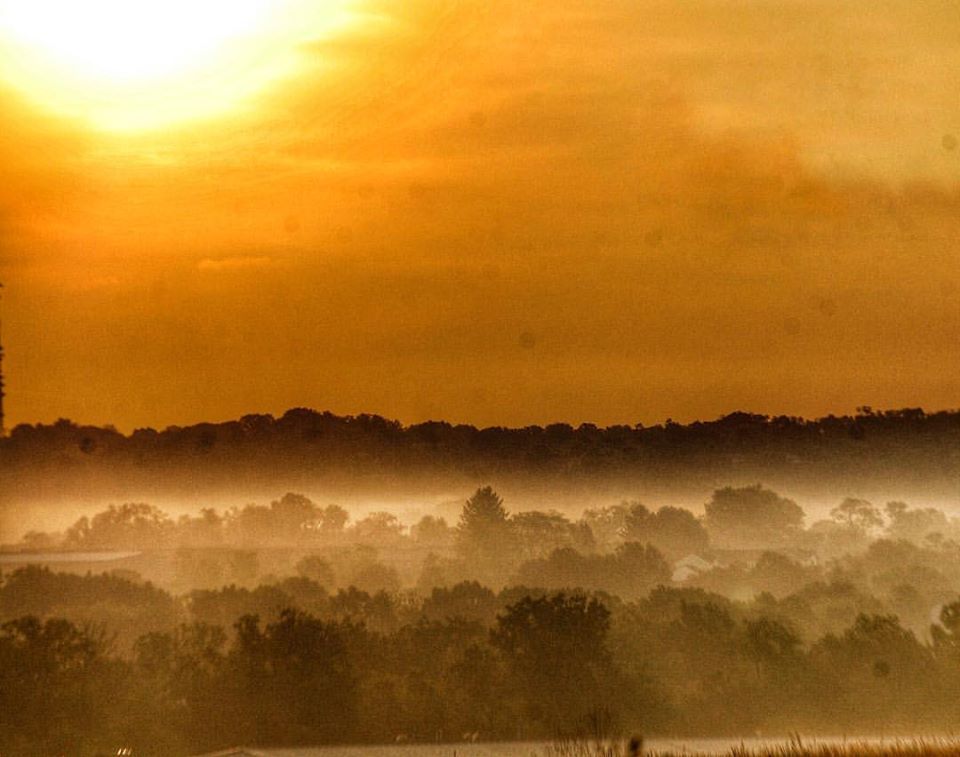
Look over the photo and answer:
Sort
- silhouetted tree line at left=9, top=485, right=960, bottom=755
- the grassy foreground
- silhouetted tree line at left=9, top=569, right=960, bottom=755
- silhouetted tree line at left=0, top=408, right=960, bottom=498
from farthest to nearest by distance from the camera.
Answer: silhouetted tree line at left=0, top=408, right=960, bottom=498
silhouetted tree line at left=9, top=485, right=960, bottom=755
silhouetted tree line at left=9, top=569, right=960, bottom=755
the grassy foreground

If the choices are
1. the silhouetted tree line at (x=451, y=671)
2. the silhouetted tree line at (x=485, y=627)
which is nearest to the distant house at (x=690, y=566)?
the silhouetted tree line at (x=485, y=627)

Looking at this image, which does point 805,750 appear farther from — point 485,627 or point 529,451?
point 529,451

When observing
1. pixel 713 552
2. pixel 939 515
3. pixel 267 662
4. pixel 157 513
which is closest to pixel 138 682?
pixel 267 662

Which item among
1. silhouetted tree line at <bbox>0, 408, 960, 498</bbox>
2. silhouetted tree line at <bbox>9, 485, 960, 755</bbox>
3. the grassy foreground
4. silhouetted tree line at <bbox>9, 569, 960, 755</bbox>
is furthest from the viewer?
silhouetted tree line at <bbox>0, 408, 960, 498</bbox>

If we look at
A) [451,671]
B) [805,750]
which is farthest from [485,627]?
[805,750]

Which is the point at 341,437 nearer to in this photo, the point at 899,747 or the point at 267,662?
the point at 267,662

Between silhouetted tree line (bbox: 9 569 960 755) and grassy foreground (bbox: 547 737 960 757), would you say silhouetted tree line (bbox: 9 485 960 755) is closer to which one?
silhouetted tree line (bbox: 9 569 960 755)

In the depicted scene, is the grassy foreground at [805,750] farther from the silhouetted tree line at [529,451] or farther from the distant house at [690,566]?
the silhouetted tree line at [529,451]

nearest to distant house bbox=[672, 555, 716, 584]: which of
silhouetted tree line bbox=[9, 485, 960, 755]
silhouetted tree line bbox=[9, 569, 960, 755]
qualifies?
silhouetted tree line bbox=[9, 485, 960, 755]

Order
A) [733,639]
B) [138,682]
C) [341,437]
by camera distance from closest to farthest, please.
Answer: [138,682] < [733,639] < [341,437]
